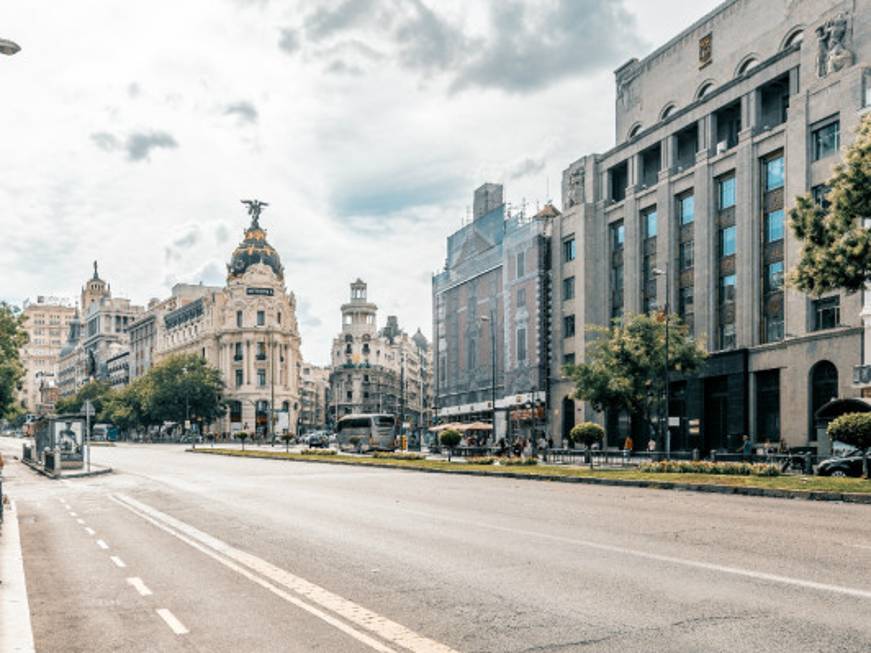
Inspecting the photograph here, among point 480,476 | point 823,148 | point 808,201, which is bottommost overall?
point 480,476

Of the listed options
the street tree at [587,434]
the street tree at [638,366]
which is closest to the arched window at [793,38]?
the street tree at [638,366]

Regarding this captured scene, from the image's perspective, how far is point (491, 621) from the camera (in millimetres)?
8797

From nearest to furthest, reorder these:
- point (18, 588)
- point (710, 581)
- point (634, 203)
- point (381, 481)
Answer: point (710, 581) < point (18, 588) < point (381, 481) < point (634, 203)

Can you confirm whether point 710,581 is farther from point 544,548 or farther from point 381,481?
point 381,481

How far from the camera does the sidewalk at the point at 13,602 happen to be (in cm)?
837

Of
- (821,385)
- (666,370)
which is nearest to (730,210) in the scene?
(666,370)

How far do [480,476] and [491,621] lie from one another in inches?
1112

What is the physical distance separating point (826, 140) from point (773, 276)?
7.71 meters

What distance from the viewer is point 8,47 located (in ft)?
43.9

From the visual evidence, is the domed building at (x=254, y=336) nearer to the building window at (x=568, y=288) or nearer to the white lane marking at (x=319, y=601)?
the building window at (x=568, y=288)

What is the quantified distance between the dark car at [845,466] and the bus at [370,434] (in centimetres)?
4761

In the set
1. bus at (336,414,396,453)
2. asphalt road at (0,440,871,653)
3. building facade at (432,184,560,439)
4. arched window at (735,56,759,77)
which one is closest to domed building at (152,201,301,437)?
building facade at (432,184,560,439)

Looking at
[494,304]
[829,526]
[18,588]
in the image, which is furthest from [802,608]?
[494,304]

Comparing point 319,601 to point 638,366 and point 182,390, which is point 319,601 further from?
point 182,390
